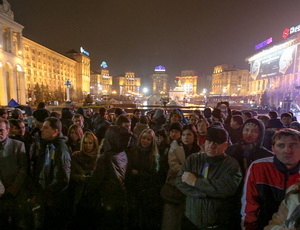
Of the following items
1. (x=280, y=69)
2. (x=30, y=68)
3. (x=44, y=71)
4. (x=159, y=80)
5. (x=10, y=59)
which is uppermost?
(x=159, y=80)

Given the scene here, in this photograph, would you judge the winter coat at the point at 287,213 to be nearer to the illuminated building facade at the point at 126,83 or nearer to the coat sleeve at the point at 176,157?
the coat sleeve at the point at 176,157

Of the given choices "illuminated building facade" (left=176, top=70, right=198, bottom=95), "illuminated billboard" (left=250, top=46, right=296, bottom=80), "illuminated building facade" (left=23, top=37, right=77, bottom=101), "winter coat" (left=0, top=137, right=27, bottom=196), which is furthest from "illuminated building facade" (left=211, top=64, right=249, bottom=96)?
"winter coat" (left=0, top=137, right=27, bottom=196)

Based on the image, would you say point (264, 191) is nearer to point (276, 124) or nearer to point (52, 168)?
point (52, 168)

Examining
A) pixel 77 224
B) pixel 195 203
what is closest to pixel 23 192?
pixel 77 224

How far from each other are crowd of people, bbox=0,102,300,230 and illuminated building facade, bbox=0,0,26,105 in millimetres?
42607

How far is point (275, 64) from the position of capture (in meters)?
67.2

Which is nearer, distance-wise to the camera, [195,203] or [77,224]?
[195,203]

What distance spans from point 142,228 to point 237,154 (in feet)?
6.89

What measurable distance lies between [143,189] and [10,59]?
48023mm

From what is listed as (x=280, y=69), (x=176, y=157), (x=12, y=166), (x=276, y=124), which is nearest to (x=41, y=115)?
(x=12, y=166)

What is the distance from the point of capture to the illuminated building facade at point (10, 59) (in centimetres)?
3778

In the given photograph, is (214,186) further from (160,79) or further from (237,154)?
(160,79)

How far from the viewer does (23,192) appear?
313cm

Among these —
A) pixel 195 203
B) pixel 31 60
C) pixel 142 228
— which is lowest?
pixel 142 228
